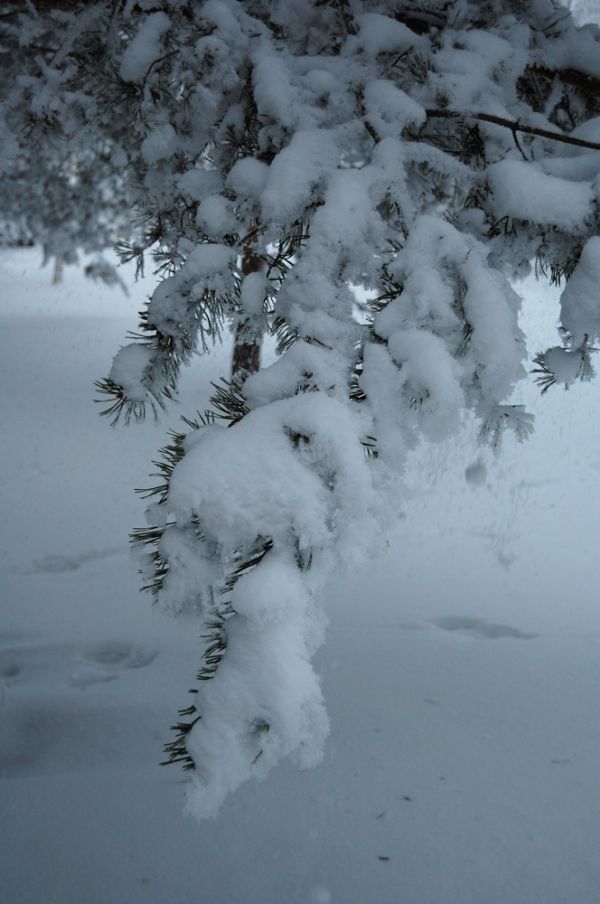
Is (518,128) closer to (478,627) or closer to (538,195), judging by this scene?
(538,195)

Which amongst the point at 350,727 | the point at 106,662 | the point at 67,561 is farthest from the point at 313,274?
the point at 67,561

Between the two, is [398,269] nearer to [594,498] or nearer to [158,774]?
[158,774]

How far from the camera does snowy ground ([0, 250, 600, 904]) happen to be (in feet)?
7.91

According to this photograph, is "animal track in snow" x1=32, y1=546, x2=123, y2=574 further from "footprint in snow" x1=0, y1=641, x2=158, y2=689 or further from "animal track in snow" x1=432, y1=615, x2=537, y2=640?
"animal track in snow" x1=432, y1=615, x2=537, y2=640

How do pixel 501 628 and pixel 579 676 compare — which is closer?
pixel 579 676

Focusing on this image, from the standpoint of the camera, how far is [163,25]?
7.94ft

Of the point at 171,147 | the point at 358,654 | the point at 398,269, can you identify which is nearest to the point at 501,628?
the point at 358,654

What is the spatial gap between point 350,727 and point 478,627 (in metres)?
1.54

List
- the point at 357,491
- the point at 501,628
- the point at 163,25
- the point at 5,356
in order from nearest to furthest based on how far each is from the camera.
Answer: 1. the point at 357,491
2. the point at 163,25
3. the point at 501,628
4. the point at 5,356

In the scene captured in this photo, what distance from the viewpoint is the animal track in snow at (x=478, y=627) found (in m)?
4.29

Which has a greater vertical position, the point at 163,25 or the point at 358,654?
the point at 163,25

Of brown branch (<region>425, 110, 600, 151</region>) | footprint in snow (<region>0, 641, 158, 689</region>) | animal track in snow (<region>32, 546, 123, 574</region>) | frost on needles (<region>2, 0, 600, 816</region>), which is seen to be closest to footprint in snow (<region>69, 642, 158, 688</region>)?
footprint in snow (<region>0, 641, 158, 689</region>)

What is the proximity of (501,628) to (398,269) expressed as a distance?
332cm

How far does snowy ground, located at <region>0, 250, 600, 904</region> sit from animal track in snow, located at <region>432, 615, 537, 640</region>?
0.02 meters
